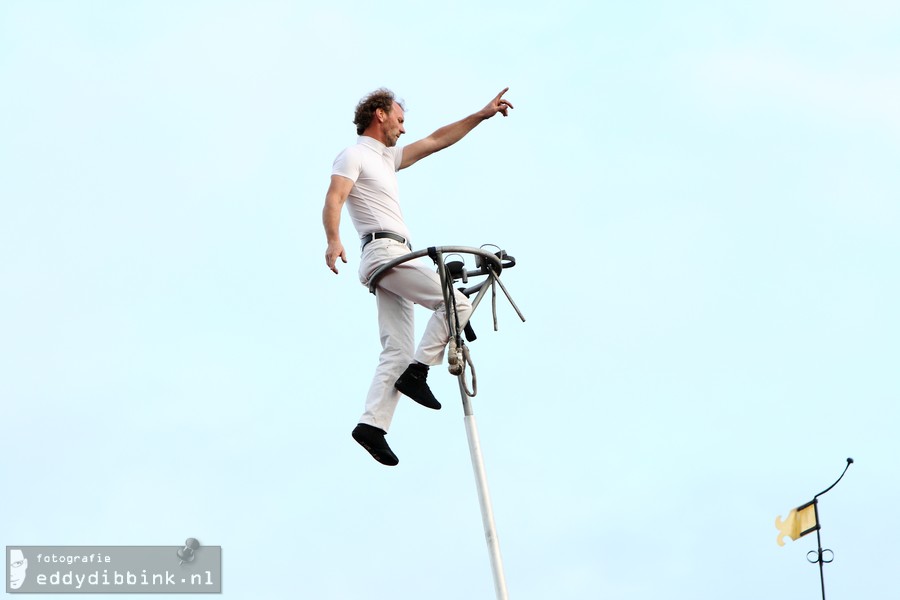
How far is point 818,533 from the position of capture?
12.8 meters

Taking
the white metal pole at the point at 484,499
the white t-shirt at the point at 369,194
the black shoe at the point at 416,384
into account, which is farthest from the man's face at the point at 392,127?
the white metal pole at the point at 484,499

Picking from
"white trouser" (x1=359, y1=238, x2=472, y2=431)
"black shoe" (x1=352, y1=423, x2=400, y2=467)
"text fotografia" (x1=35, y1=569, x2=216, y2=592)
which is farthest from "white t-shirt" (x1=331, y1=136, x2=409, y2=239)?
"text fotografia" (x1=35, y1=569, x2=216, y2=592)

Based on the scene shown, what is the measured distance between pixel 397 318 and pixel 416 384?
0.57 m

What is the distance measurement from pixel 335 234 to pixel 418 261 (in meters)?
0.75

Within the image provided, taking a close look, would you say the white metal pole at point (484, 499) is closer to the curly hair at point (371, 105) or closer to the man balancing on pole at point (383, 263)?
the man balancing on pole at point (383, 263)

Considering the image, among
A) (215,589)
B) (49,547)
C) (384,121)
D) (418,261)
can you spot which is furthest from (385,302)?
(49,547)

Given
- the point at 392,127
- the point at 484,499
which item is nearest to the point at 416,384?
the point at 484,499

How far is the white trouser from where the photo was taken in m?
9.89

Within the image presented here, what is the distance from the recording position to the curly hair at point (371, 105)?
10609 mm

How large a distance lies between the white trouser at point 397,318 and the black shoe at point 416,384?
7cm

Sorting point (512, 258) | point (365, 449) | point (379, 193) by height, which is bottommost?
point (365, 449)

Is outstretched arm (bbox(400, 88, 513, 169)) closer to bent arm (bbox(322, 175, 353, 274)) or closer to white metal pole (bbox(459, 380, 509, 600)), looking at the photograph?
bent arm (bbox(322, 175, 353, 274))

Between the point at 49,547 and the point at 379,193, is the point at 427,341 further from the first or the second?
the point at 49,547

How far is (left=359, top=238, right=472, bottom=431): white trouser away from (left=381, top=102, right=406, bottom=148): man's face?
A: 88cm
